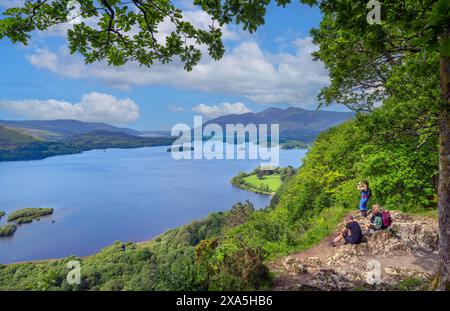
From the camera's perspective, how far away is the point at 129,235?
295ft

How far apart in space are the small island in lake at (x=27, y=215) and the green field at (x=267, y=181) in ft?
277

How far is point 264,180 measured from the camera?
14262cm

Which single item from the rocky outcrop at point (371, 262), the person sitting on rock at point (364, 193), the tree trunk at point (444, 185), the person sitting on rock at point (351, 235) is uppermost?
the tree trunk at point (444, 185)

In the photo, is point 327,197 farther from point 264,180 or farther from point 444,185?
point 264,180

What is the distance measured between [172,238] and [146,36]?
74.6m

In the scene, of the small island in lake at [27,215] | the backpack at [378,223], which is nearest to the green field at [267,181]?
the small island in lake at [27,215]

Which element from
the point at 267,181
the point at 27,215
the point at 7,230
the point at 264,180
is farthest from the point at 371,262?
the point at 264,180

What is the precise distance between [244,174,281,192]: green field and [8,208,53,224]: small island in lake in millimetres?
84521

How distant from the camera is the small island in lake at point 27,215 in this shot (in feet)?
334

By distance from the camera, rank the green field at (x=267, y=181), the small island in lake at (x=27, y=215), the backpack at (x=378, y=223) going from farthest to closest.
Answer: the green field at (x=267, y=181), the small island in lake at (x=27, y=215), the backpack at (x=378, y=223)

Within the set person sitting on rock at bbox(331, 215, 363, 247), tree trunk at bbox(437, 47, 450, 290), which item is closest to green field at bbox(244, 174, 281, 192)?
person sitting on rock at bbox(331, 215, 363, 247)

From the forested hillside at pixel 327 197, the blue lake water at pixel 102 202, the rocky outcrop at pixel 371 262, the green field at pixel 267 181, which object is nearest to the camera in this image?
the forested hillside at pixel 327 197

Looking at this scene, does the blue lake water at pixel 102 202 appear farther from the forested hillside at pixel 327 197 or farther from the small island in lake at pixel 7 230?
the forested hillside at pixel 327 197

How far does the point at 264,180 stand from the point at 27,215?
318ft
